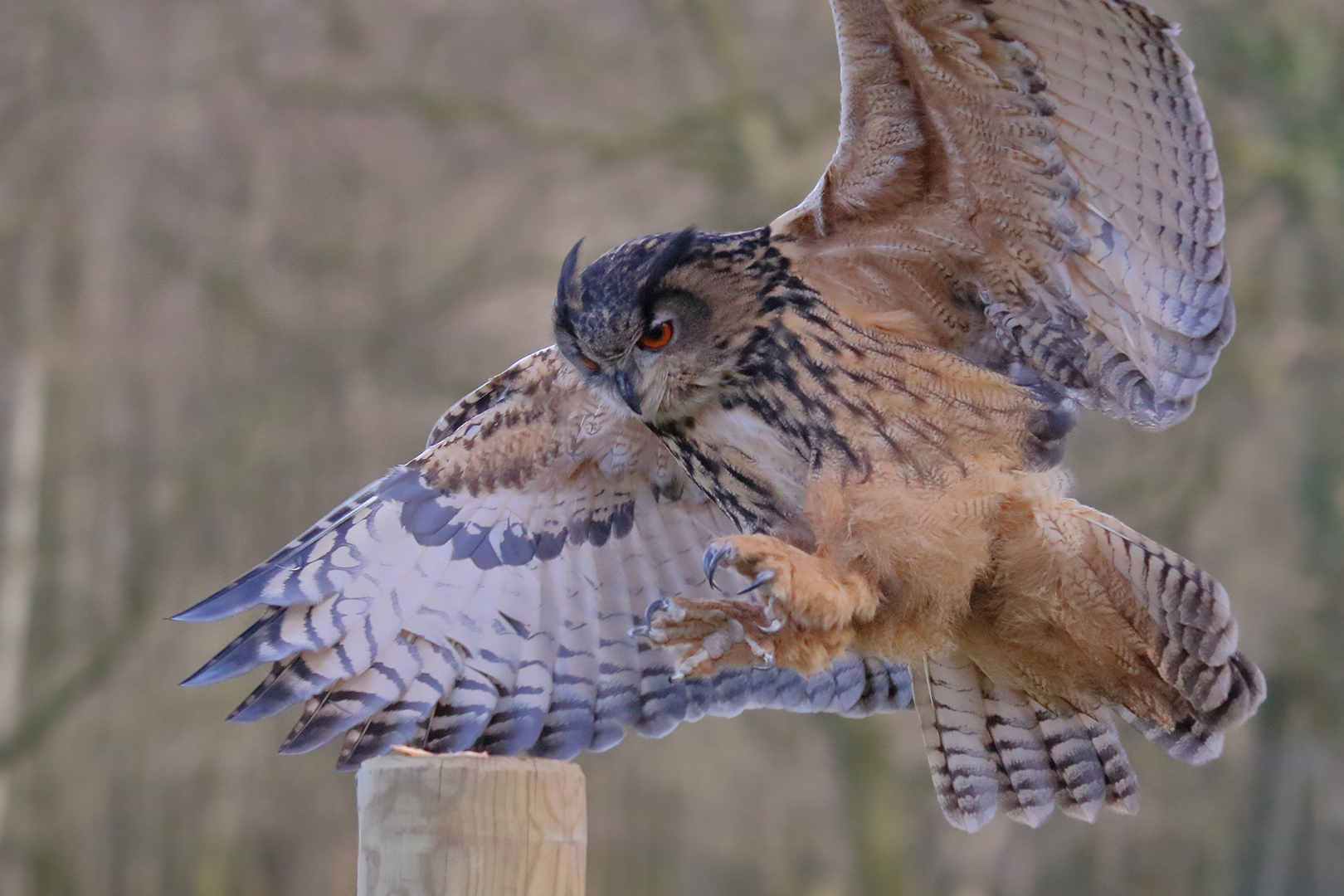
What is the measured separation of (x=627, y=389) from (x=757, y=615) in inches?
25.0

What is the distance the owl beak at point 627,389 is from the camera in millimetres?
2643

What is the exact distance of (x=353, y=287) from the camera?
7070mm

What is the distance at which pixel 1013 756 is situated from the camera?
9.68ft

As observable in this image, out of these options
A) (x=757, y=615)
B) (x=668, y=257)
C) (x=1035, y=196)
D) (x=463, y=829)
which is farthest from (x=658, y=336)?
(x=463, y=829)

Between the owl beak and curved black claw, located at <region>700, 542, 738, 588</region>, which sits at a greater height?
the owl beak

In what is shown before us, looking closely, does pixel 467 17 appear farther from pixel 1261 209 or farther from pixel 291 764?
pixel 291 764

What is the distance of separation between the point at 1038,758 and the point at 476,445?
1.45 meters

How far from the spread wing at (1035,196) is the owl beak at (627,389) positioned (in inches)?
15.9

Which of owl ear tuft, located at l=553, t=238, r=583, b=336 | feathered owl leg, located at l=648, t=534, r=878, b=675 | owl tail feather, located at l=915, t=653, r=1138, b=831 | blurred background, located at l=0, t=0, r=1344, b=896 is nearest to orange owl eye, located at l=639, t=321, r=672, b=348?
owl ear tuft, located at l=553, t=238, r=583, b=336

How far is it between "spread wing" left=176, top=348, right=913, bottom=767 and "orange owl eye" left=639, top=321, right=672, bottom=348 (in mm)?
374

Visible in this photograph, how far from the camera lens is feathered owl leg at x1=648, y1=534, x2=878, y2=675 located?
2182 millimetres

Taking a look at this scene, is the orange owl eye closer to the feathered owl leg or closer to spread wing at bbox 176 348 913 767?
spread wing at bbox 176 348 913 767

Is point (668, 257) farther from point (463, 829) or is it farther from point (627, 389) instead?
point (463, 829)

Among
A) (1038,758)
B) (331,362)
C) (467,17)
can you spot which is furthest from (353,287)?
(1038,758)
